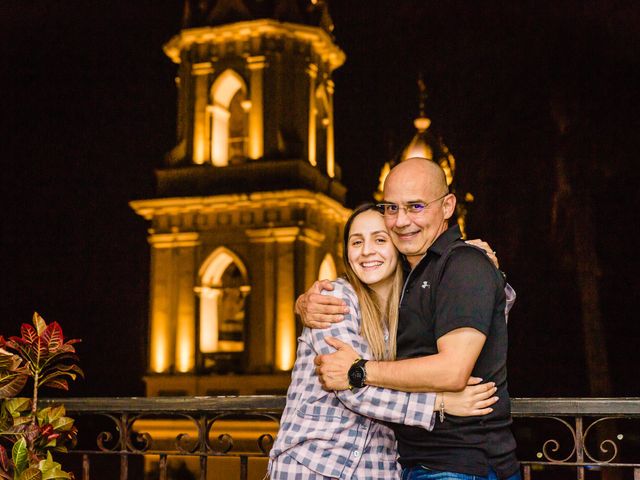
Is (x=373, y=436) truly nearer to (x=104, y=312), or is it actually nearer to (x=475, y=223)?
(x=475, y=223)

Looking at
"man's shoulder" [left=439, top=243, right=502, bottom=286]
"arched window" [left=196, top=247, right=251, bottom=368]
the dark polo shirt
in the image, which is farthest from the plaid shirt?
"arched window" [left=196, top=247, right=251, bottom=368]

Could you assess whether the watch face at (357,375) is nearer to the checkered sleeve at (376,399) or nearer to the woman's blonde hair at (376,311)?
the checkered sleeve at (376,399)

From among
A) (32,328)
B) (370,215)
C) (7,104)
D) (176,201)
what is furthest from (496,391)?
(7,104)

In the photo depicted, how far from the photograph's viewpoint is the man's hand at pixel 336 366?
4.29m

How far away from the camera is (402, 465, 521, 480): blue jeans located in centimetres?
414

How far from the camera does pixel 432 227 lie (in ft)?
15.1

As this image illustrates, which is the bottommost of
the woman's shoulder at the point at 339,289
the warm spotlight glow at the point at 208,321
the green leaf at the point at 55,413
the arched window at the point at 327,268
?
the green leaf at the point at 55,413

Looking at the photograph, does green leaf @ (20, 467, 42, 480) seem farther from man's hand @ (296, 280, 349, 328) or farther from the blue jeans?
the blue jeans

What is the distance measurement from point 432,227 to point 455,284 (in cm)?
47

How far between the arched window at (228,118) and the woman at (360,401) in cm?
2797

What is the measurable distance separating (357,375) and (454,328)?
456 millimetres

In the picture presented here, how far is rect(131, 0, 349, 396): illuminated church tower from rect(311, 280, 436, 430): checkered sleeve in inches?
1016

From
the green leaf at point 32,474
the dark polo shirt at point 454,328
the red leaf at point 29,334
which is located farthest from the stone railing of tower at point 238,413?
the dark polo shirt at point 454,328

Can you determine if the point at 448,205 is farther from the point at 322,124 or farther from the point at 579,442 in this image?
the point at 322,124
